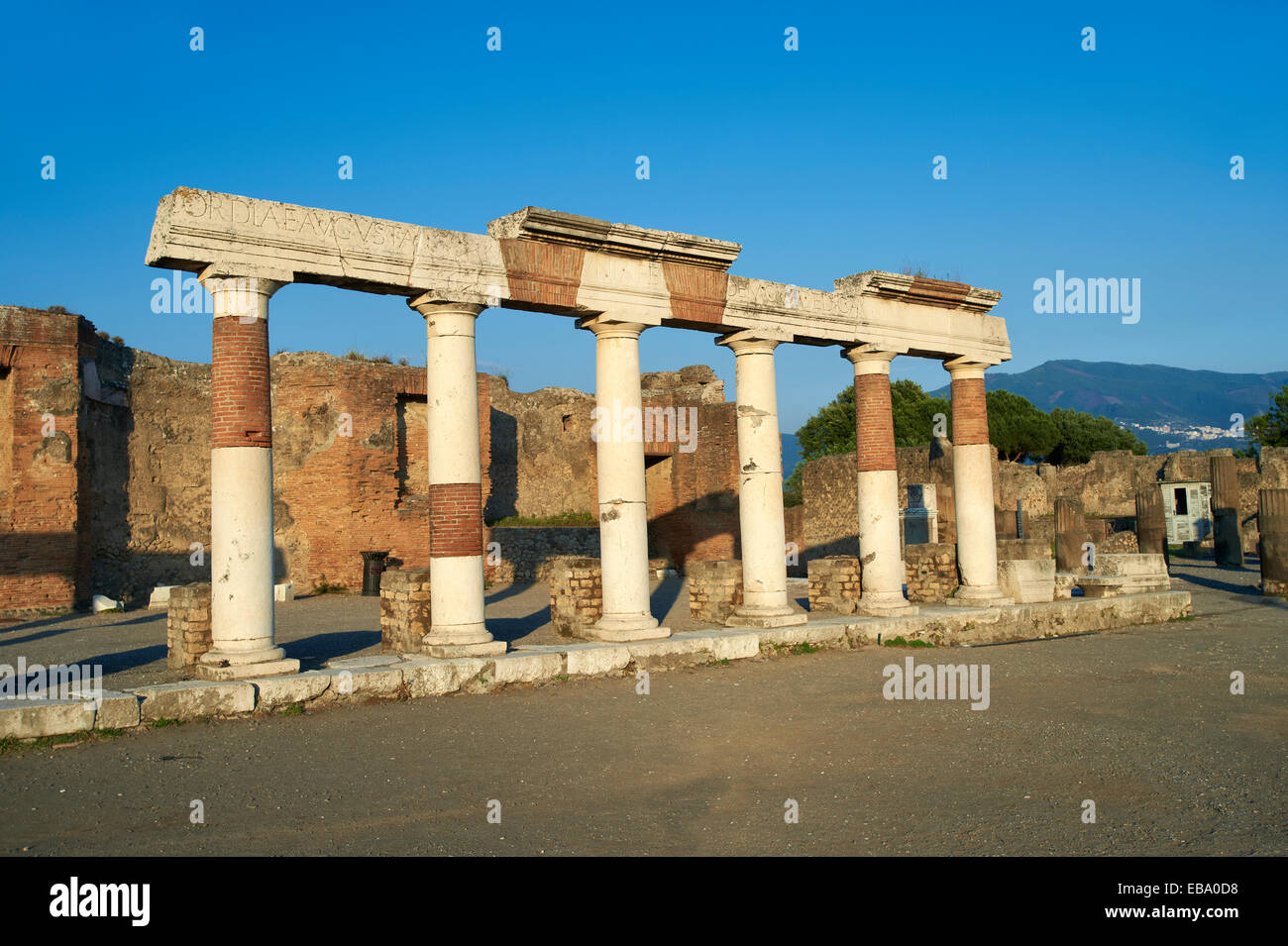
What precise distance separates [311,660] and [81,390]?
11.8m

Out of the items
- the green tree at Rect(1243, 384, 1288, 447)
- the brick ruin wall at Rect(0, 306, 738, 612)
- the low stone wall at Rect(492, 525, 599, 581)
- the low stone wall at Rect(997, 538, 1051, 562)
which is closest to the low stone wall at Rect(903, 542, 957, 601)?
the low stone wall at Rect(997, 538, 1051, 562)

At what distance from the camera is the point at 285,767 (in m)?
6.29

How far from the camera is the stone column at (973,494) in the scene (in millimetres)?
13836

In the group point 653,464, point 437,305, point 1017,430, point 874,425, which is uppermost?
point 1017,430

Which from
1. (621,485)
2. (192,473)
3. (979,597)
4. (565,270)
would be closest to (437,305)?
(565,270)

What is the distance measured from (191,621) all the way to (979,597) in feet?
34.2

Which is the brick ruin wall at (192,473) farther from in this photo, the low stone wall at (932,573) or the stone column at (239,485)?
the stone column at (239,485)

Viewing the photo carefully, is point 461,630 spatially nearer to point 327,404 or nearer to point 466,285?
point 466,285

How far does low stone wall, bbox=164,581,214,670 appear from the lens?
366 inches

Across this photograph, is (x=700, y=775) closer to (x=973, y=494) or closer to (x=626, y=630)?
(x=626, y=630)

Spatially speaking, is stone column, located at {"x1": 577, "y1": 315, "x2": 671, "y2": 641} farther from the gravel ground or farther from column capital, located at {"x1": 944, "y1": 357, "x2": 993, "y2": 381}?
column capital, located at {"x1": 944, "y1": 357, "x2": 993, "y2": 381}

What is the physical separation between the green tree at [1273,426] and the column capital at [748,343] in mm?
39161

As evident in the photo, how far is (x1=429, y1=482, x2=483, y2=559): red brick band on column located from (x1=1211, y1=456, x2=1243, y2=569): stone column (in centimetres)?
2201

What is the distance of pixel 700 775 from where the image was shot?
6.23m
